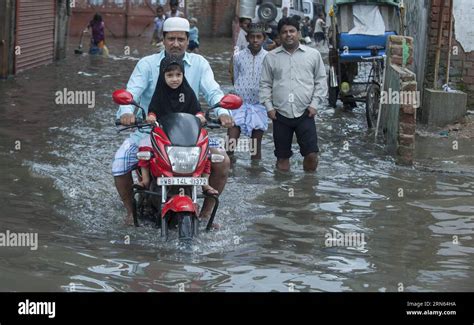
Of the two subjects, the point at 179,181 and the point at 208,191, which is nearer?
the point at 179,181

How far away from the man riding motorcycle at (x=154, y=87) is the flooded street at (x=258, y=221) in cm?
37

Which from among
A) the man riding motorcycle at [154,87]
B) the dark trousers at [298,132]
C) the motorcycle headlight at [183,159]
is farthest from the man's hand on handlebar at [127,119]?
the dark trousers at [298,132]

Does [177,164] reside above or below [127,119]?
below
